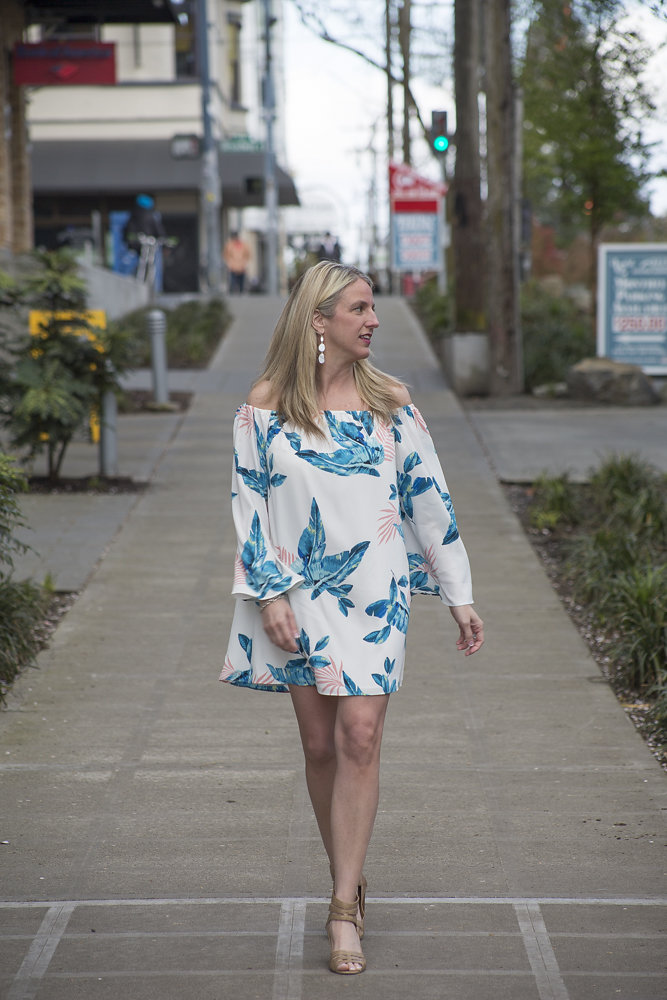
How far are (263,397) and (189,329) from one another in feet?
58.7

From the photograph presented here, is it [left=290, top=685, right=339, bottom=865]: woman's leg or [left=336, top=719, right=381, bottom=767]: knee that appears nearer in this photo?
[left=336, top=719, right=381, bottom=767]: knee

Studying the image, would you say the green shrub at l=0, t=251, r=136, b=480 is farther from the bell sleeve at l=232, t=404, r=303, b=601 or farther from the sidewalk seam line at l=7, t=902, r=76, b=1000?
the bell sleeve at l=232, t=404, r=303, b=601

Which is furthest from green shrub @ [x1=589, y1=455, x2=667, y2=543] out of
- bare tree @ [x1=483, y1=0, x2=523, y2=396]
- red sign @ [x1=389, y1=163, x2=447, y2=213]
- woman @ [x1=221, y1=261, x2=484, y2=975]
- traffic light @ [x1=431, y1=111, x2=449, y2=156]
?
red sign @ [x1=389, y1=163, x2=447, y2=213]

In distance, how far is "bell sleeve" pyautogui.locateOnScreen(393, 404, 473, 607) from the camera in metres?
3.77

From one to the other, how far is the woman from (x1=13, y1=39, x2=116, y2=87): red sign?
50.5 feet

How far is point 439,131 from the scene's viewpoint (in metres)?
19.7

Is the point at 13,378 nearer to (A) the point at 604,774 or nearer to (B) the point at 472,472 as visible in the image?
(B) the point at 472,472

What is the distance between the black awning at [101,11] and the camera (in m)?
18.4

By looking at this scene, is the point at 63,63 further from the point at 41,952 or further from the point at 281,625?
the point at 41,952

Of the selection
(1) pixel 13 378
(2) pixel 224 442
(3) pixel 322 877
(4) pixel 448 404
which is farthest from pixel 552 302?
(3) pixel 322 877

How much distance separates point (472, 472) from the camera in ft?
37.5

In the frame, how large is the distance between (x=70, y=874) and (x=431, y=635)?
3273mm

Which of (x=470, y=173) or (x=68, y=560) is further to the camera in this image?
(x=470, y=173)

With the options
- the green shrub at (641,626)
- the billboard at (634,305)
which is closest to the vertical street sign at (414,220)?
the billboard at (634,305)
